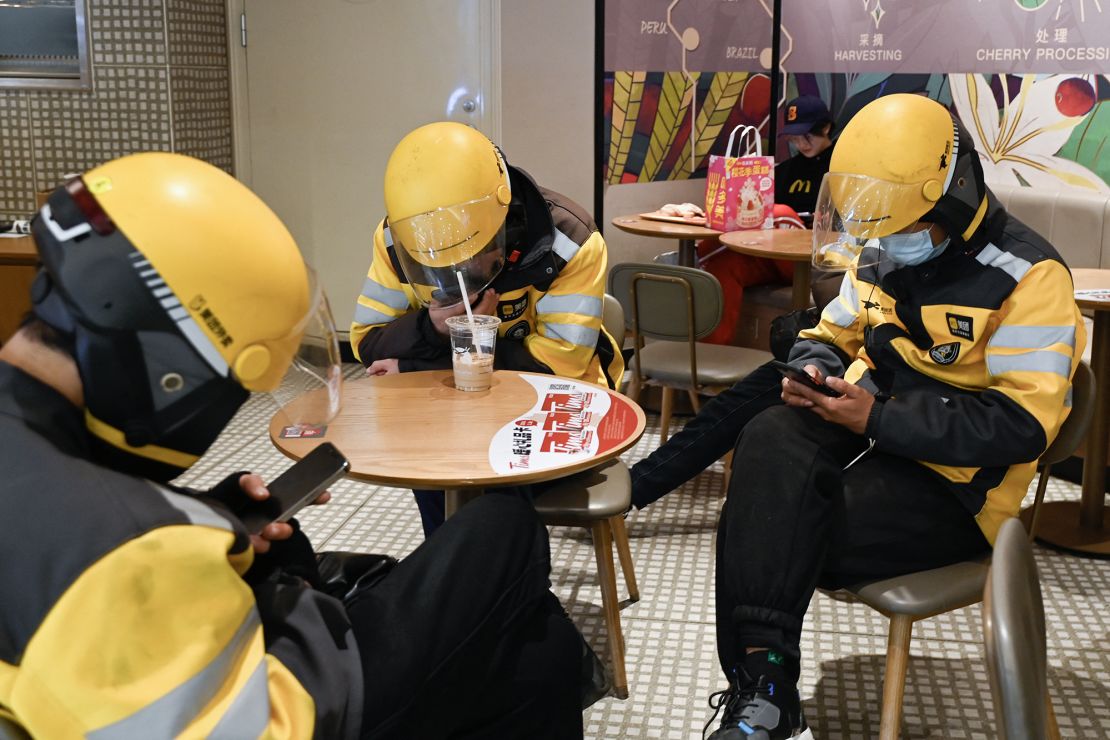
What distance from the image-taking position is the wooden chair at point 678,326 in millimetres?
3906

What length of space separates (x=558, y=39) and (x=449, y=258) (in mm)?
3241

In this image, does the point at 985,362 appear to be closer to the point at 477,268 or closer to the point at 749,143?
the point at 477,268

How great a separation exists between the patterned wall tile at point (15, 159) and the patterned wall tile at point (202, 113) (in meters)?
0.69

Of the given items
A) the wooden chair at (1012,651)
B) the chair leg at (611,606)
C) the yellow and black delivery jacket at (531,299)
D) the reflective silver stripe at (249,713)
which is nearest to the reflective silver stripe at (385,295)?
the yellow and black delivery jacket at (531,299)

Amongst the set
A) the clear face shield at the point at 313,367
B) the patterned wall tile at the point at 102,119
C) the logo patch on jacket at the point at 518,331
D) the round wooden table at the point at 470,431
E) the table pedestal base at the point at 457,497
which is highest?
the patterned wall tile at the point at 102,119

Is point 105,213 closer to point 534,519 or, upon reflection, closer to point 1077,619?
point 534,519

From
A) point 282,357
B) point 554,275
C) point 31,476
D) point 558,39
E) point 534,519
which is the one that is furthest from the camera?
point 558,39

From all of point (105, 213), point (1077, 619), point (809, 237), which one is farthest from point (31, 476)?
point (809, 237)

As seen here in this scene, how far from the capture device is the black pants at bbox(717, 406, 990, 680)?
7.03 feet

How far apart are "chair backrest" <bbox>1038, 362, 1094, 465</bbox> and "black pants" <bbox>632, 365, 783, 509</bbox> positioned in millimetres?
910

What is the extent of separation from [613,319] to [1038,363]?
130 cm

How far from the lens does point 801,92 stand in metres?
6.02

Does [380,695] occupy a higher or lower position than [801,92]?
lower

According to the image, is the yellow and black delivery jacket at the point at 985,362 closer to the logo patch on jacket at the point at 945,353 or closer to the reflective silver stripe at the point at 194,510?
the logo patch on jacket at the point at 945,353
